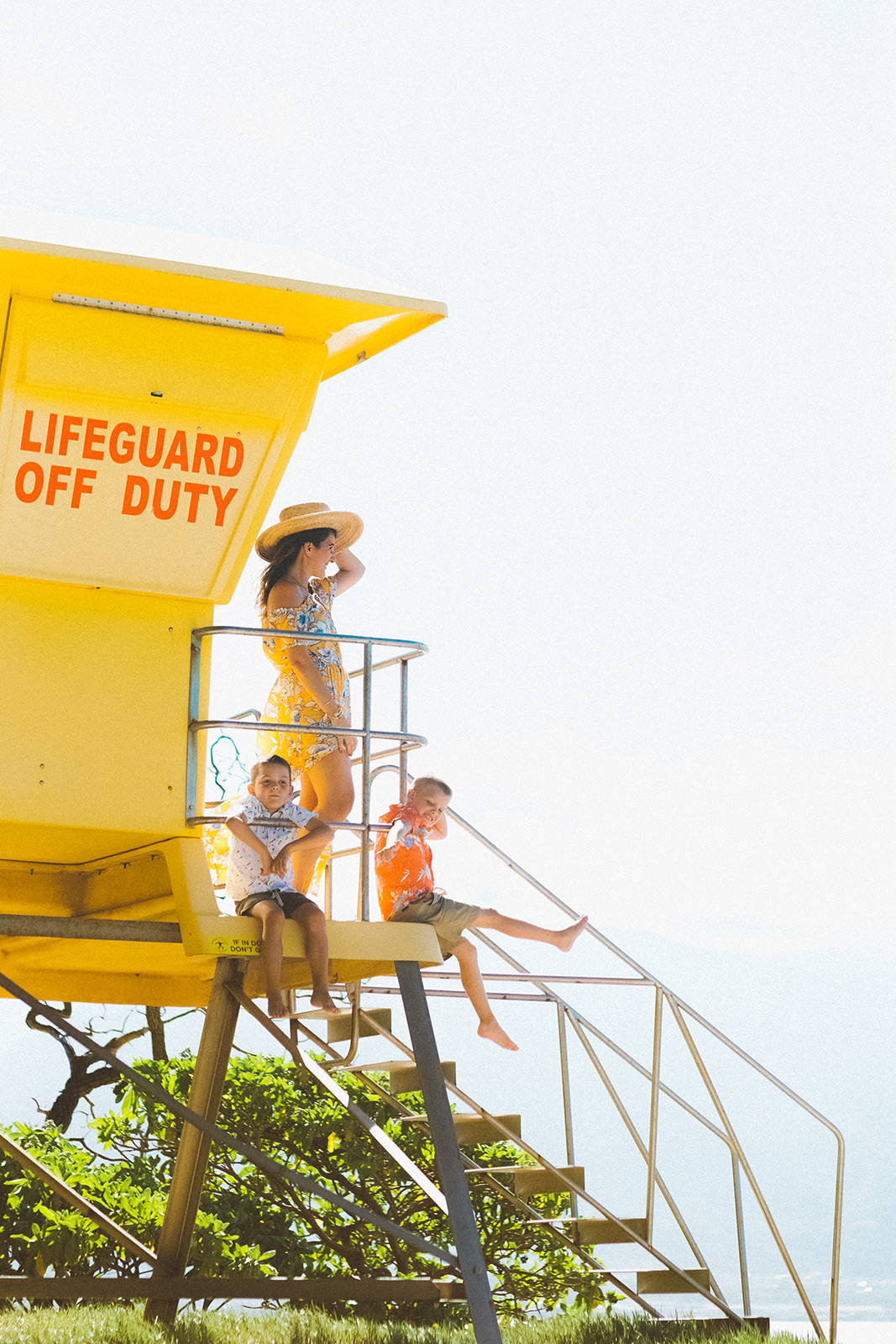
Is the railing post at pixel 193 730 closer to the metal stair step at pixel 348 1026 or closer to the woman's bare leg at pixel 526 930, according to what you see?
the woman's bare leg at pixel 526 930

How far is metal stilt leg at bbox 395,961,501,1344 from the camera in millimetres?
7977

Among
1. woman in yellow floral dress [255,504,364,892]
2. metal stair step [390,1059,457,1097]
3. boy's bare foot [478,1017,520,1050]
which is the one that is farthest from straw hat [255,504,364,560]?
metal stair step [390,1059,457,1097]

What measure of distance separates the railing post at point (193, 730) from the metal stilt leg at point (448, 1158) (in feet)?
4.79

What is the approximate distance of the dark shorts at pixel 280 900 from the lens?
26.9 ft

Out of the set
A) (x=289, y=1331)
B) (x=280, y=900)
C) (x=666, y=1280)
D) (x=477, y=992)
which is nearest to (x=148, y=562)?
(x=280, y=900)

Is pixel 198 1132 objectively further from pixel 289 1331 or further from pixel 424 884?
pixel 289 1331

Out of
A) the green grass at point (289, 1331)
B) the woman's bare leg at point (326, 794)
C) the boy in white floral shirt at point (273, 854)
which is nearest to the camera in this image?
the boy in white floral shirt at point (273, 854)

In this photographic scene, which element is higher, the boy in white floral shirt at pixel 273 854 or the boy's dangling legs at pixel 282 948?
the boy in white floral shirt at pixel 273 854

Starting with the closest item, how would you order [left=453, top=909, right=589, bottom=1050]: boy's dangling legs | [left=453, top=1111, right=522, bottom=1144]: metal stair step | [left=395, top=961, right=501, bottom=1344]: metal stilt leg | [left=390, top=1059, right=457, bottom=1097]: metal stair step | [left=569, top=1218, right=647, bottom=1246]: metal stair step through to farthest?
[left=395, top=961, right=501, bottom=1344]: metal stilt leg → [left=453, top=909, right=589, bottom=1050]: boy's dangling legs → [left=390, top=1059, right=457, bottom=1097]: metal stair step → [left=453, top=1111, right=522, bottom=1144]: metal stair step → [left=569, top=1218, right=647, bottom=1246]: metal stair step

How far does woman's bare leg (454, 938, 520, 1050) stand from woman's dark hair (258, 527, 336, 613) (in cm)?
234

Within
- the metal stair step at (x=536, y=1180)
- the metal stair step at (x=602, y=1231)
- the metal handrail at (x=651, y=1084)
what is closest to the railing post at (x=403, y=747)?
the metal handrail at (x=651, y=1084)

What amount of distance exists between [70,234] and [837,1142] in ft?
26.4

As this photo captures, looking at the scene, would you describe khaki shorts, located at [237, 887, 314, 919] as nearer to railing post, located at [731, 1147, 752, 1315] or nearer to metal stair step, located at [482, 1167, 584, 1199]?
metal stair step, located at [482, 1167, 584, 1199]

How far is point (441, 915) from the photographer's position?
28.8 ft
